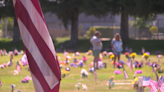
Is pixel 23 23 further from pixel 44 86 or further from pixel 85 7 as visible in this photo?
pixel 85 7

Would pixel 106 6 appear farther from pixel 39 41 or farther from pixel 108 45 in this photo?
pixel 39 41

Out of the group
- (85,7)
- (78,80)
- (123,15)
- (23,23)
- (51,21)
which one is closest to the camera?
(23,23)

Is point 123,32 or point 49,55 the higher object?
point 49,55

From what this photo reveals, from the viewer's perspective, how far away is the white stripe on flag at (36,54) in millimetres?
3949

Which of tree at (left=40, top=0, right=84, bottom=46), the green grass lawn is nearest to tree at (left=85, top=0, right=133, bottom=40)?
tree at (left=40, top=0, right=84, bottom=46)

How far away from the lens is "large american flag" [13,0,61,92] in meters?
3.96

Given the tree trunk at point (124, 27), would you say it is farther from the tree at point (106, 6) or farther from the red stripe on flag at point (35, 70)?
the red stripe on flag at point (35, 70)

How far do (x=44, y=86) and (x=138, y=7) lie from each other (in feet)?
67.6

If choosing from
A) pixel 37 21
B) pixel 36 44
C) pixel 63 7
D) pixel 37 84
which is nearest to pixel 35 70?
pixel 37 84

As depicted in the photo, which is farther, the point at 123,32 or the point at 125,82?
the point at 123,32

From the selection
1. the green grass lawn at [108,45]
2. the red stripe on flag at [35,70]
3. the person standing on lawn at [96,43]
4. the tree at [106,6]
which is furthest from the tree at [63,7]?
the red stripe on flag at [35,70]

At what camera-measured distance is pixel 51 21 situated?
195ft

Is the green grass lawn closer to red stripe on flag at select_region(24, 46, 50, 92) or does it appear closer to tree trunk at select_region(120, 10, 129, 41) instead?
tree trunk at select_region(120, 10, 129, 41)

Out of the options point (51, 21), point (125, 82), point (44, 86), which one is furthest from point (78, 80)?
point (51, 21)
